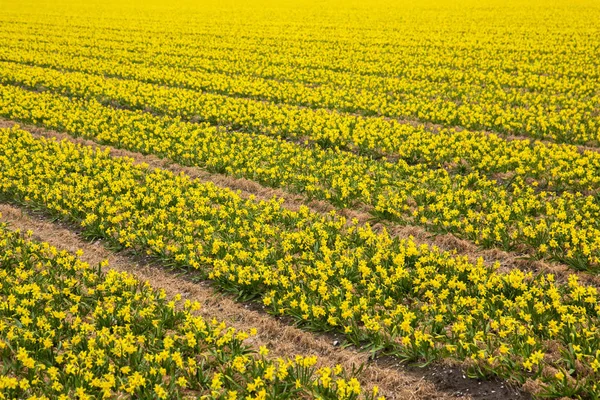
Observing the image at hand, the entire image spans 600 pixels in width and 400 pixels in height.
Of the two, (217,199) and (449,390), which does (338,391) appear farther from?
(217,199)

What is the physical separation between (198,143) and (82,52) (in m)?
18.0

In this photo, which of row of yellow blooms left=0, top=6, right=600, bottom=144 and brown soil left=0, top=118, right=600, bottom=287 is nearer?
brown soil left=0, top=118, right=600, bottom=287

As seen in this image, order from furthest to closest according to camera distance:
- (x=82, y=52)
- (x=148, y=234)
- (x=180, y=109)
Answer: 1. (x=82, y=52)
2. (x=180, y=109)
3. (x=148, y=234)

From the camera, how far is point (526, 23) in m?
35.0

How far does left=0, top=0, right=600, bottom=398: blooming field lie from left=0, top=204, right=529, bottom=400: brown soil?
0.18m

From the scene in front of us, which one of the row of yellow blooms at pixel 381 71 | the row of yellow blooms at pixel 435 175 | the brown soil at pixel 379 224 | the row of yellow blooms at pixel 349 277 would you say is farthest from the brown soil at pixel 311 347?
the row of yellow blooms at pixel 381 71

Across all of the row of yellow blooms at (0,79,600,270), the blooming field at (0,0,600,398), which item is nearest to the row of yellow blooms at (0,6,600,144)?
the blooming field at (0,0,600,398)

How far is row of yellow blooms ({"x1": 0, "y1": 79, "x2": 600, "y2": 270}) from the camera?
8703 millimetres

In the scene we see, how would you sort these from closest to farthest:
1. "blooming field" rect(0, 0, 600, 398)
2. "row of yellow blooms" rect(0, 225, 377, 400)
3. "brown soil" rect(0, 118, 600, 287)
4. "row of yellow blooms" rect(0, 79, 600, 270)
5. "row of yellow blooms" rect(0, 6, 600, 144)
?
"row of yellow blooms" rect(0, 225, 377, 400) < "blooming field" rect(0, 0, 600, 398) < "brown soil" rect(0, 118, 600, 287) < "row of yellow blooms" rect(0, 79, 600, 270) < "row of yellow blooms" rect(0, 6, 600, 144)

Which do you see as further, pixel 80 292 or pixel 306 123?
pixel 306 123

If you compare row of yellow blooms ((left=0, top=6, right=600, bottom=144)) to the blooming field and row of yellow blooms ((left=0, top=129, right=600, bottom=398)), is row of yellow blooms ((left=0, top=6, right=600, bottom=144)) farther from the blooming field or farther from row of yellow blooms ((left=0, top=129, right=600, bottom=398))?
row of yellow blooms ((left=0, top=129, right=600, bottom=398))

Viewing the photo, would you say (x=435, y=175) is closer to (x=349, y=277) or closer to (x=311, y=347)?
(x=349, y=277)

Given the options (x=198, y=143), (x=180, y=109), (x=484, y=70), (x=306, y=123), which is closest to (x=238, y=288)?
(x=198, y=143)

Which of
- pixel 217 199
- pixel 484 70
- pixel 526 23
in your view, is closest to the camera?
pixel 217 199
